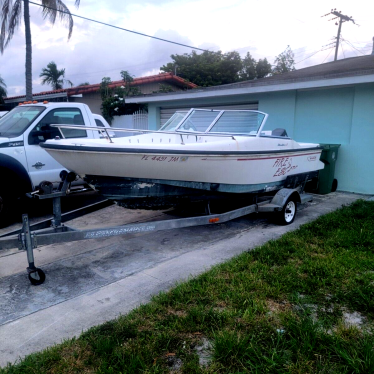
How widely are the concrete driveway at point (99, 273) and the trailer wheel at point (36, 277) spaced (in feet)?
0.19

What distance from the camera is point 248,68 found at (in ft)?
101

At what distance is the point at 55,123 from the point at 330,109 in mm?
6750

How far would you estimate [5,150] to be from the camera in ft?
20.1

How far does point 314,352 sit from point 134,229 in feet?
8.39

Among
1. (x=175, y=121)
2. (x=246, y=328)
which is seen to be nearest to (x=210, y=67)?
(x=175, y=121)

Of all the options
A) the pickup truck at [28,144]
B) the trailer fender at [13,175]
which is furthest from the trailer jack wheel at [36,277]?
the trailer fender at [13,175]

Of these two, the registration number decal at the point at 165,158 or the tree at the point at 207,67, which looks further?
the tree at the point at 207,67

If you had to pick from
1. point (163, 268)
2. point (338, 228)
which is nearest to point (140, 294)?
point (163, 268)

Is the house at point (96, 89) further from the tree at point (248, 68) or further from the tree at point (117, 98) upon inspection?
the tree at point (248, 68)

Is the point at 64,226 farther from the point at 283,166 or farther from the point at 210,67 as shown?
the point at 210,67

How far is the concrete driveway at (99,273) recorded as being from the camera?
10.8 ft

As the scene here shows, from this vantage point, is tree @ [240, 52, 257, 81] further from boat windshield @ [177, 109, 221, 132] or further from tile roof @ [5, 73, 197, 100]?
boat windshield @ [177, 109, 221, 132]

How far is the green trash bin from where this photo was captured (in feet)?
28.5

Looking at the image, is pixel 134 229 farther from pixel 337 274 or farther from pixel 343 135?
pixel 343 135
